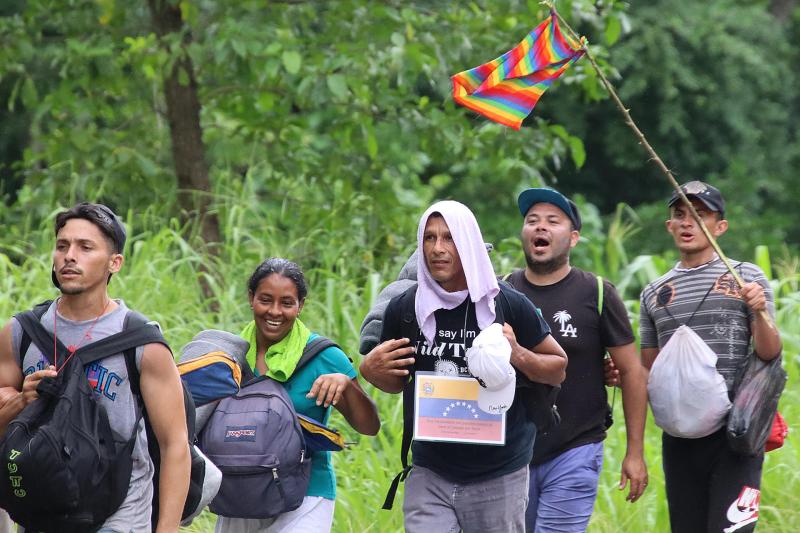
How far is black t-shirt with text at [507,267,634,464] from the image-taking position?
5.18 m

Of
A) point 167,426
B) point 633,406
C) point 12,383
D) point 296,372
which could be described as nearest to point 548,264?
point 633,406

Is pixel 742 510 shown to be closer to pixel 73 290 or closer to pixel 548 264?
pixel 548 264

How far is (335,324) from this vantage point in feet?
25.3

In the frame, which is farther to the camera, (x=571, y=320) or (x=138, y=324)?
(x=571, y=320)

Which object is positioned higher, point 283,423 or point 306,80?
point 306,80

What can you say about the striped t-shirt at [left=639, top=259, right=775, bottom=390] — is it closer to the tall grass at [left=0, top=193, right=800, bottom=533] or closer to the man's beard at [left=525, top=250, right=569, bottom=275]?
the man's beard at [left=525, top=250, right=569, bottom=275]

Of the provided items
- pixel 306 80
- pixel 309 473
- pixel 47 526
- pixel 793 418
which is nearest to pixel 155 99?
pixel 306 80

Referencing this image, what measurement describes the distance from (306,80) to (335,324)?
1.58 metres

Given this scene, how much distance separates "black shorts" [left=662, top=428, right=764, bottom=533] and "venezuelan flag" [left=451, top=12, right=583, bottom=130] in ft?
5.03

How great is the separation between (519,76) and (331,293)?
304cm

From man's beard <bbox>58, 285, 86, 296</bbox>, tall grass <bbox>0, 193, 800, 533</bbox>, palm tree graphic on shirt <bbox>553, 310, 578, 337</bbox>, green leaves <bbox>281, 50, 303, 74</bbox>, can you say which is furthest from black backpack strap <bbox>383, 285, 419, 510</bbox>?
green leaves <bbox>281, 50, 303, 74</bbox>

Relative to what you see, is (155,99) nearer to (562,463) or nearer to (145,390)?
(562,463)

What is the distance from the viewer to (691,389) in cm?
514

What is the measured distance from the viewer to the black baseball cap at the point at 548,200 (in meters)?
5.32
